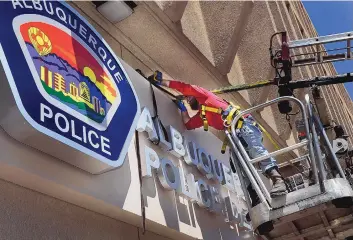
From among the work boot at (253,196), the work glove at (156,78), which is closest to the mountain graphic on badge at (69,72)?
the work glove at (156,78)

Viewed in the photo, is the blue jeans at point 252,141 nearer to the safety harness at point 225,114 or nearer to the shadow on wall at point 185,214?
the safety harness at point 225,114

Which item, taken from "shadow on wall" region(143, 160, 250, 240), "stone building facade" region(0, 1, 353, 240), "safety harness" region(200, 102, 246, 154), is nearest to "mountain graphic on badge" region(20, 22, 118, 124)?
"stone building facade" region(0, 1, 353, 240)

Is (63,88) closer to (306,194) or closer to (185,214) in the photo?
(185,214)

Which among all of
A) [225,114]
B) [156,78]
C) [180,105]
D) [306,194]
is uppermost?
[156,78]

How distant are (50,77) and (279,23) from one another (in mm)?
8495

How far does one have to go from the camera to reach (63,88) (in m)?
4.51

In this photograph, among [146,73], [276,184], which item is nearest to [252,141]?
[276,184]

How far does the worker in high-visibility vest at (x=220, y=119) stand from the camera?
558cm

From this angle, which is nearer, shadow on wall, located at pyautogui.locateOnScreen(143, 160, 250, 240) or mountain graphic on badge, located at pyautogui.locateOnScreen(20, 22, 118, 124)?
mountain graphic on badge, located at pyautogui.locateOnScreen(20, 22, 118, 124)

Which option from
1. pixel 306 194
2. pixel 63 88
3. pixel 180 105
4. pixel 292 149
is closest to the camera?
pixel 63 88

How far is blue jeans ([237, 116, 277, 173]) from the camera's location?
5734 millimetres

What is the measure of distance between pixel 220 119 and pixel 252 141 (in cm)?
71

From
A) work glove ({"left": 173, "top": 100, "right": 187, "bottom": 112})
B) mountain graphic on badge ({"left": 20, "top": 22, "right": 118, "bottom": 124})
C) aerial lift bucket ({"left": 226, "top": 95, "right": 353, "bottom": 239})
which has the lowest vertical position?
aerial lift bucket ({"left": 226, "top": 95, "right": 353, "bottom": 239})

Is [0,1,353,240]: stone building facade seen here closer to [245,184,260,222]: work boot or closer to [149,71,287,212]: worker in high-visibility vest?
[149,71,287,212]: worker in high-visibility vest
